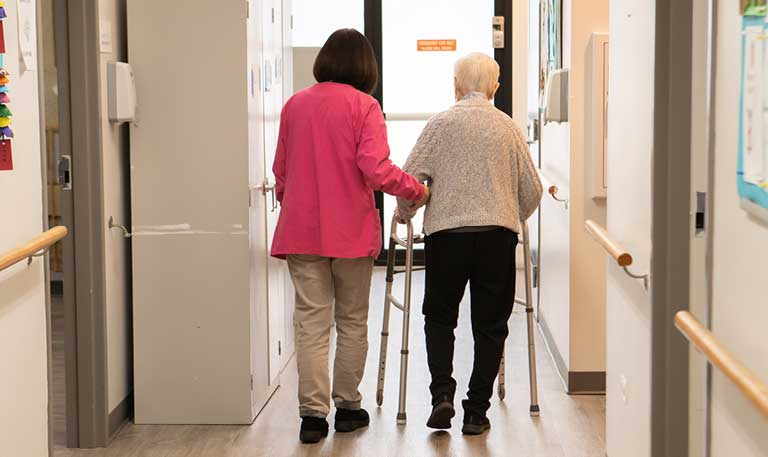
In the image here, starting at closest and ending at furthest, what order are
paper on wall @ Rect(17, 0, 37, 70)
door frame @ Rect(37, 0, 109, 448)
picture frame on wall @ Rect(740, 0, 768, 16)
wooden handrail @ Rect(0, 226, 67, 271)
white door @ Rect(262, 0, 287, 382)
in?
picture frame on wall @ Rect(740, 0, 768, 16)
wooden handrail @ Rect(0, 226, 67, 271)
paper on wall @ Rect(17, 0, 37, 70)
door frame @ Rect(37, 0, 109, 448)
white door @ Rect(262, 0, 287, 382)

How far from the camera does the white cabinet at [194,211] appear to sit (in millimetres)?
4582

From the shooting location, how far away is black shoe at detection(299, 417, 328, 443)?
14.8ft

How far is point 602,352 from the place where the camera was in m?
5.30

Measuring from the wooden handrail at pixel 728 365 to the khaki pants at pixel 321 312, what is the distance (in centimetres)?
231

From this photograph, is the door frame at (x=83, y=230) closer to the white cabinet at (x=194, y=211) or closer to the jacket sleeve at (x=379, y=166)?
the white cabinet at (x=194, y=211)

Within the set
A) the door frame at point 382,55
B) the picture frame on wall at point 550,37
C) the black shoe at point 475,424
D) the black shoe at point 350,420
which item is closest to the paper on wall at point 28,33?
the black shoe at point 350,420

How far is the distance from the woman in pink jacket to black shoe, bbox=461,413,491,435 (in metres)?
0.46

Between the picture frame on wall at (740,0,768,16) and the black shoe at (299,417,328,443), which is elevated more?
the picture frame on wall at (740,0,768,16)

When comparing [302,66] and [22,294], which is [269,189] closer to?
[302,66]

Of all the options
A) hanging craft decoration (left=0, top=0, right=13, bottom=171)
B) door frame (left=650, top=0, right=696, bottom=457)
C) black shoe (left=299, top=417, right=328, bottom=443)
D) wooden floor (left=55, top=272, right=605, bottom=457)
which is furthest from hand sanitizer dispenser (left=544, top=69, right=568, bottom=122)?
hanging craft decoration (left=0, top=0, right=13, bottom=171)

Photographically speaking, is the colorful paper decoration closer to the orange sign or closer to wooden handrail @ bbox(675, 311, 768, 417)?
wooden handrail @ bbox(675, 311, 768, 417)

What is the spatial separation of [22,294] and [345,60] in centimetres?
189

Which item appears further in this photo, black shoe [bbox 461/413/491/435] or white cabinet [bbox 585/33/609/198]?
white cabinet [bbox 585/33/609/198]

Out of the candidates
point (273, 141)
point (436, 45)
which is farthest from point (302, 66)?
point (436, 45)
